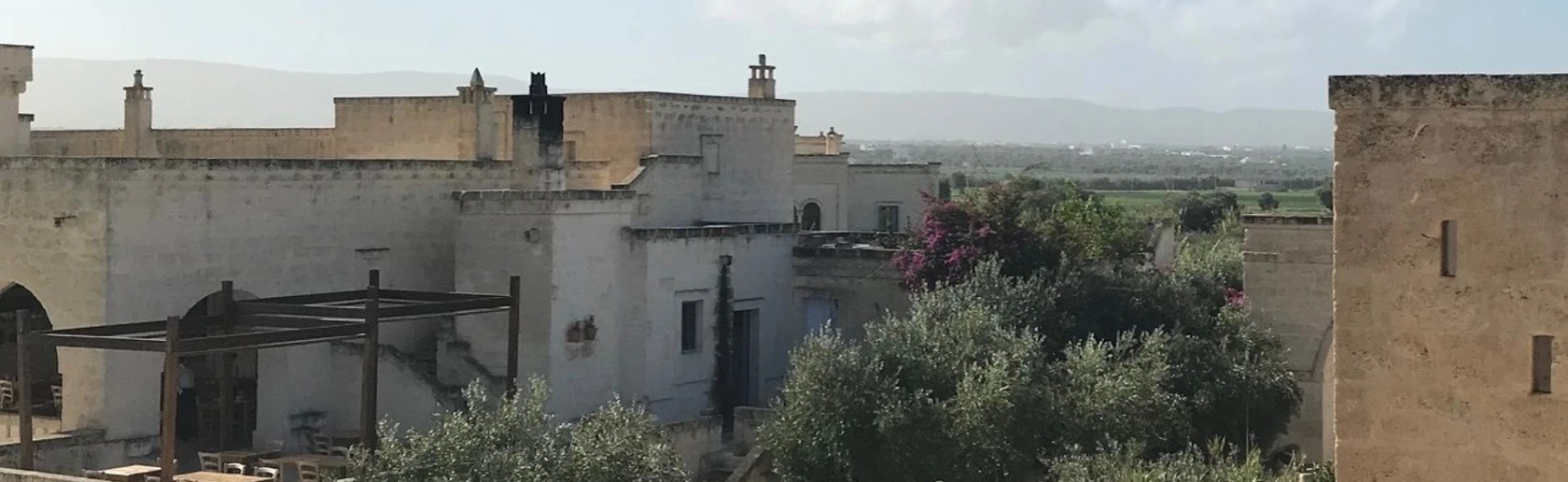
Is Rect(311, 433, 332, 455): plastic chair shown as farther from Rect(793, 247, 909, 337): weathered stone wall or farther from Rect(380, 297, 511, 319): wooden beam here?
Rect(793, 247, 909, 337): weathered stone wall

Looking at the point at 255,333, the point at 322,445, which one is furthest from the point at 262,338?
the point at 322,445

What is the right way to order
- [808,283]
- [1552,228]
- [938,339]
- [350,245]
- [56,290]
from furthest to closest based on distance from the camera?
[808,283] < [350,245] < [938,339] < [56,290] < [1552,228]

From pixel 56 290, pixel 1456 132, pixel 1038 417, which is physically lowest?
pixel 1038 417

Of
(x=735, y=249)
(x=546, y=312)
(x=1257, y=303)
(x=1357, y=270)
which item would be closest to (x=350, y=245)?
(x=546, y=312)

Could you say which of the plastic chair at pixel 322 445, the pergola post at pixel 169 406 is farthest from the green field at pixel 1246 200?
the pergola post at pixel 169 406

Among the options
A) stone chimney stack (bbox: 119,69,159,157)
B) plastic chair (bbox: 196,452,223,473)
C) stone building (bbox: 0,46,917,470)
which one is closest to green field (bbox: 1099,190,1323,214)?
stone building (bbox: 0,46,917,470)

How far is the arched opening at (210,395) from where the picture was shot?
24062mm

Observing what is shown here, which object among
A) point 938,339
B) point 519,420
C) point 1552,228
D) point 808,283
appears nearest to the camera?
point 1552,228

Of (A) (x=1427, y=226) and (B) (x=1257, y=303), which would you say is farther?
(B) (x=1257, y=303)

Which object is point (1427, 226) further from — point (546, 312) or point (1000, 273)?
point (1000, 273)

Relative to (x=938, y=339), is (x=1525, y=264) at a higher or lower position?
higher

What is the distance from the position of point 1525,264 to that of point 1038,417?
11044 millimetres

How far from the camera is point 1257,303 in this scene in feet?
86.3

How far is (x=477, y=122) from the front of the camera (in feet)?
102
